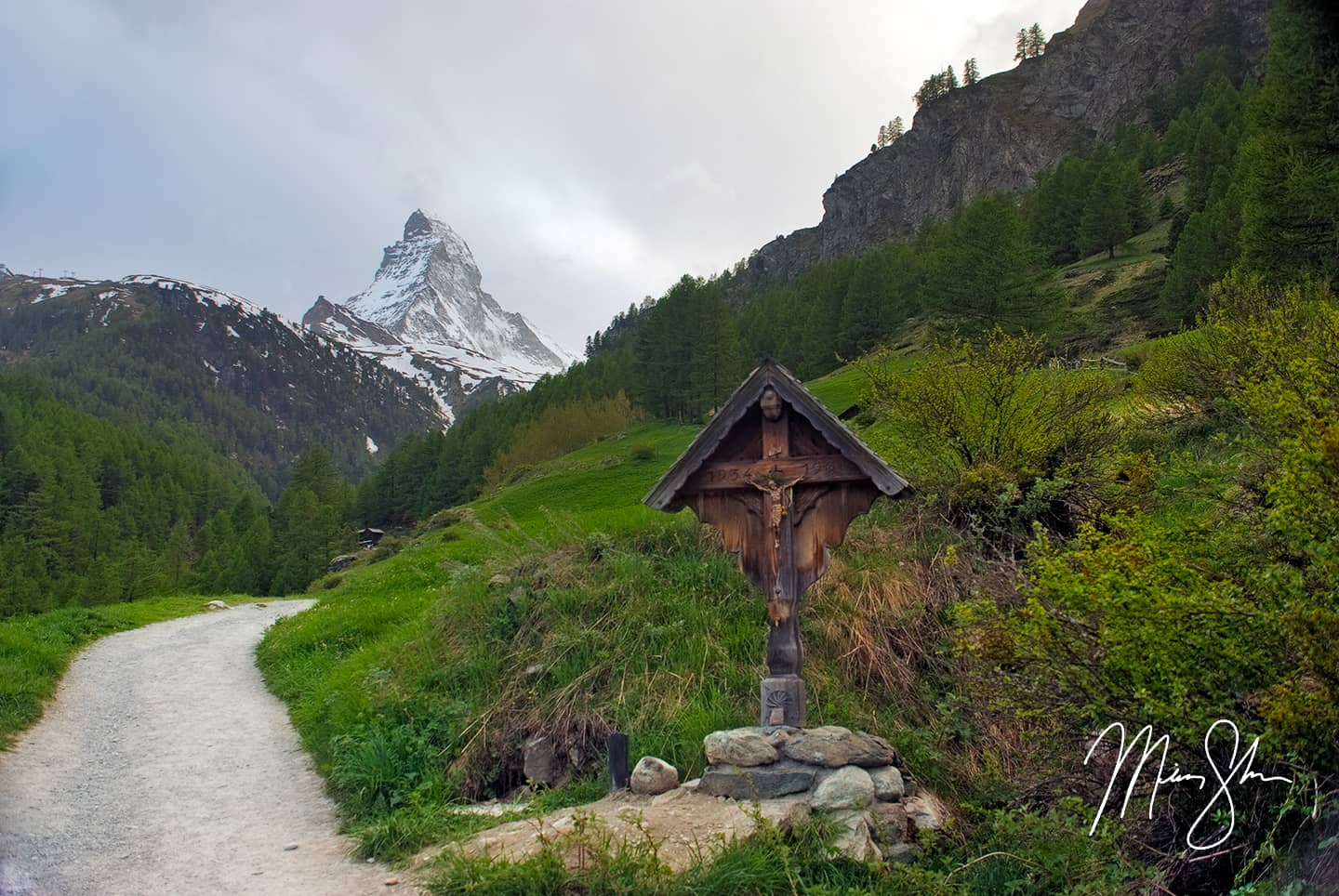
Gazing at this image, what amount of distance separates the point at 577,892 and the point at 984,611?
3.17m

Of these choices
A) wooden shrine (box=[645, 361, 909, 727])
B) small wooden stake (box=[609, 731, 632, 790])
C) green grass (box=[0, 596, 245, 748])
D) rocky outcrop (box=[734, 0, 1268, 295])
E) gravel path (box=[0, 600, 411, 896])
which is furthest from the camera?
rocky outcrop (box=[734, 0, 1268, 295])

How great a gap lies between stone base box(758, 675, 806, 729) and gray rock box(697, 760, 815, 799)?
0.46m

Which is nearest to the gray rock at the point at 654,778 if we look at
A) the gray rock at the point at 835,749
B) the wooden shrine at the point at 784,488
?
the wooden shrine at the point at 784,488

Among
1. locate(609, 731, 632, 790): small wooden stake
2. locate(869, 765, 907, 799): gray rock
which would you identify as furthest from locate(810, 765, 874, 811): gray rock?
locate(609, 731, 632, 790): small wooden stake

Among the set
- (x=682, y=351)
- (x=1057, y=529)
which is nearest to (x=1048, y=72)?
(x=682, y=351)

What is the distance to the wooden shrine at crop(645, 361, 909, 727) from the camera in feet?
22.2

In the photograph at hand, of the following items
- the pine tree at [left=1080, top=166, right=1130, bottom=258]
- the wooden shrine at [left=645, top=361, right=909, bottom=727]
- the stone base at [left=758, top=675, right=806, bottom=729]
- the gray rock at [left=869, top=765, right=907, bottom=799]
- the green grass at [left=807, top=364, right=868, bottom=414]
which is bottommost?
the gray rock at [left=869, top=765, right=907, bottom=799]

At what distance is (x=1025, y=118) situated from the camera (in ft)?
437

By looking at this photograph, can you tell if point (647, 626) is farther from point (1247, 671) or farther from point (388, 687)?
point (1247, 671)

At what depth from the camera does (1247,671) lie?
165 inches

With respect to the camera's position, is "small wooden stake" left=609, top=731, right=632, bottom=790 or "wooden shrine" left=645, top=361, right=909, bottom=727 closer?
"wooden shrine" left=645, top=361, right=909, bottom=727

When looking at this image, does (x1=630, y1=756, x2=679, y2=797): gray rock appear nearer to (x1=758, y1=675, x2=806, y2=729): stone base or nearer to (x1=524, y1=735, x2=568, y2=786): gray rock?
(x1=758, y1=675, x2=806, y2=729): stone base

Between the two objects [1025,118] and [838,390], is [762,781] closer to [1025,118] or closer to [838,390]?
[838,390]

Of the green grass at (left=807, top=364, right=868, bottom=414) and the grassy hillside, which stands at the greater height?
the green grass at (left=807, top=364, right=868, bottom=414)
